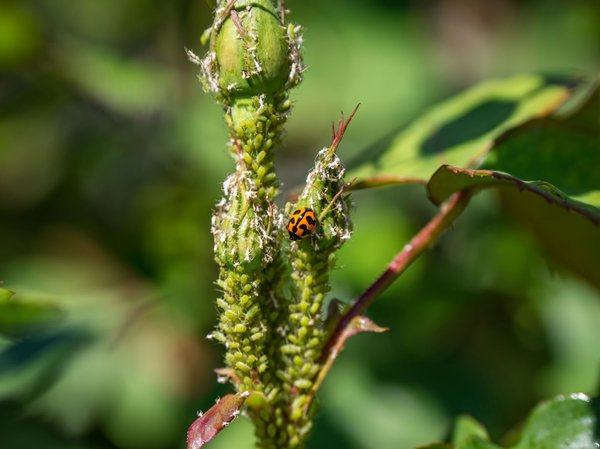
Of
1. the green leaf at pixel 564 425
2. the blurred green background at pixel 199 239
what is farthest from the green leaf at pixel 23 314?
the green leaf at pixel 564 425

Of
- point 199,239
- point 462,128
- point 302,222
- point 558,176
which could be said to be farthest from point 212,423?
point 199,239

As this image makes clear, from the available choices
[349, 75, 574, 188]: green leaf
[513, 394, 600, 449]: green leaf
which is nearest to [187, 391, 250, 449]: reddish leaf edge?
[513, 394, 600, 449]: green leaf

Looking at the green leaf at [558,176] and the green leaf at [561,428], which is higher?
the green leaf at [558,176]

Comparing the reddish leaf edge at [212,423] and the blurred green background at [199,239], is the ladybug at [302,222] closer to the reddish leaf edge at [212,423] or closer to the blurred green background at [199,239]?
the reddish leaf edge at [212,423]

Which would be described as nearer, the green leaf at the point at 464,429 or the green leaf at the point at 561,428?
the green leaf at the point at 561,428

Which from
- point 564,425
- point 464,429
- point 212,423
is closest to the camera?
point 212,423

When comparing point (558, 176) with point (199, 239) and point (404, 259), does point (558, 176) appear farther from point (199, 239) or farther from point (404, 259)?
point (199, 239)

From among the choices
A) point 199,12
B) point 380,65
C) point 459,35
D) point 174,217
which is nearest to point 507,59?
point 459,35
